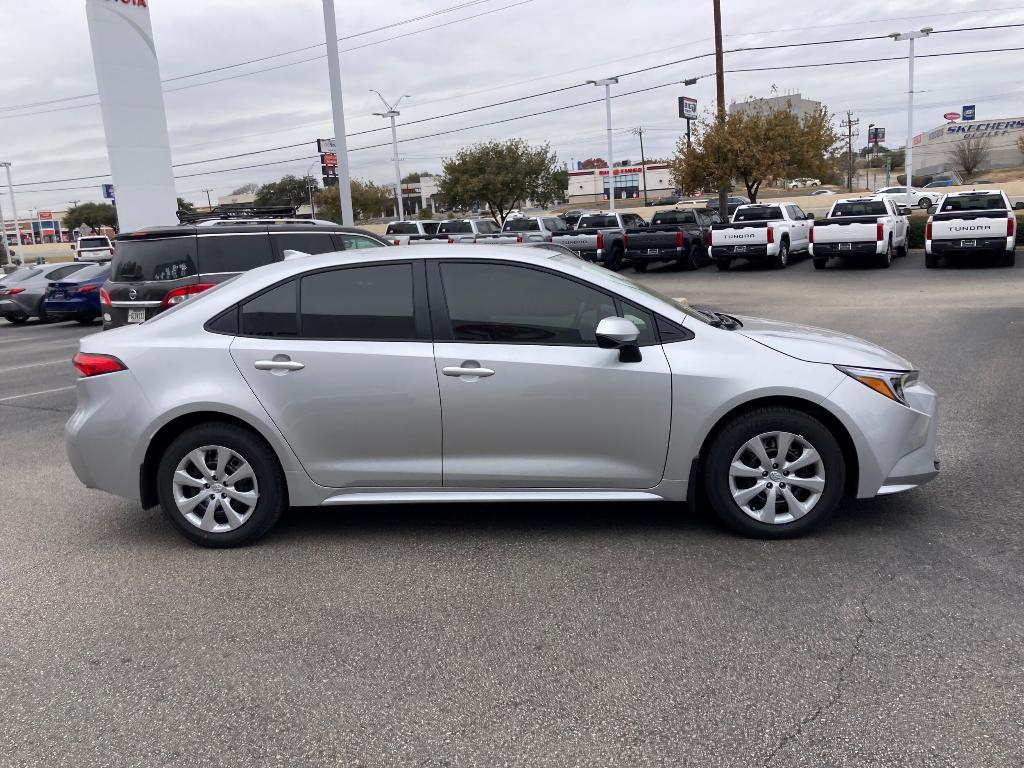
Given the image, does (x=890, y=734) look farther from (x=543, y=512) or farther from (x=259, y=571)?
(x=259, y=571)

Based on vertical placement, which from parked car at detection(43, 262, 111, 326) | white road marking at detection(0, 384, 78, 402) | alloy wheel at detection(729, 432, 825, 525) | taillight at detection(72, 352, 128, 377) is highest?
taillight at detection(72, 352, 128, 377)

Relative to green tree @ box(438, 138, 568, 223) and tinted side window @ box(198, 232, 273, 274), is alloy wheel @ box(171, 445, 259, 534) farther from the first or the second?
green tree @ box(438, 138, 568, 223)

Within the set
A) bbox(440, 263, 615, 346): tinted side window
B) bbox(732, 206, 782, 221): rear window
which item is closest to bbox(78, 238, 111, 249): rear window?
bbox(732, 206, 782, 221): rear window

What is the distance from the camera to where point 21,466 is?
23.9 feet

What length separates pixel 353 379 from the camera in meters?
4.88

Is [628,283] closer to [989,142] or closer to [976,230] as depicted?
[976,230]

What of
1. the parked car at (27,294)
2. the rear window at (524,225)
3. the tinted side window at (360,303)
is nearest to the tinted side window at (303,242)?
the tinted side window at (360,303)

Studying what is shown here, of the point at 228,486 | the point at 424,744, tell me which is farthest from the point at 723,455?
the point at 228,486

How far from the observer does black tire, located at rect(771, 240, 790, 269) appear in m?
25.8

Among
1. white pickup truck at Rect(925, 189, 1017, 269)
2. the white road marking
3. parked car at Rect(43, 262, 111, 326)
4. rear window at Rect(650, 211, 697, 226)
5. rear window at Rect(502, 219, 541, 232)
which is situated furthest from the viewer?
rear window at Rect(502, 219, 541, 232)

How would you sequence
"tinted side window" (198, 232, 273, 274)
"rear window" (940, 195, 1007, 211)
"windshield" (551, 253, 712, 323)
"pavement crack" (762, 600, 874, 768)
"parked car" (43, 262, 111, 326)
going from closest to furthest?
"pavement crack" (762, 600, 874, 768), "windshield" (551, 253, 712, 323), "tinted side window" (198, 232, 273, 274), "parked car" (43, 262, 111, 326), "rear window" (940, 195, 1007, 211)

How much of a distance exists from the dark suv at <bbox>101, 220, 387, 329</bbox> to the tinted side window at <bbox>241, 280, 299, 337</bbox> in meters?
Answer: 5.69

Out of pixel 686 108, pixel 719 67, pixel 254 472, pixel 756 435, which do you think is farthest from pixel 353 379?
pixel 686 108

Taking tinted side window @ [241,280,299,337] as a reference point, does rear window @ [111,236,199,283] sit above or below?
above
